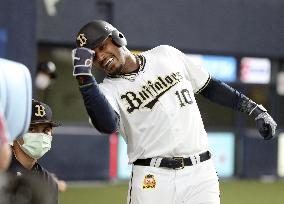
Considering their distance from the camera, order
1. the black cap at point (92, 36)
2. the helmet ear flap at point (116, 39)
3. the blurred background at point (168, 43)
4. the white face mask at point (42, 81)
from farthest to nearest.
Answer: the blurred background at point (168, 43), the white face mask at point (42, 81), the helmet ear flap at point (116, 39), the black cap at point (92, 36)

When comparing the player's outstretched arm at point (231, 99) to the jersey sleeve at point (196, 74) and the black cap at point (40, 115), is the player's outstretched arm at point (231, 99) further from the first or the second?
the black cap at point (40, 115)

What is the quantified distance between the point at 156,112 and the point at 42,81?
7.23 meters

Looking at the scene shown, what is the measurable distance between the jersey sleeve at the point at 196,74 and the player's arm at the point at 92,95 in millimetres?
792

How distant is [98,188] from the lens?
1149 cm

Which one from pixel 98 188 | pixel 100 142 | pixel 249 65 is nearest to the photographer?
pixel 98 188

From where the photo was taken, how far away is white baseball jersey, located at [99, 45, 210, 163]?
4.45 metres

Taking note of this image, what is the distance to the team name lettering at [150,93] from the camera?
4.45m

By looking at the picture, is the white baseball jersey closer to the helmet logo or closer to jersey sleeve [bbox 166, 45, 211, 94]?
jersey sleeve [bbox 166, 45, 211, 94]

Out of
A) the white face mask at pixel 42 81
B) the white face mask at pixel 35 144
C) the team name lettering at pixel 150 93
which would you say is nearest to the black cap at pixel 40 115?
the white face mask at pixel 35 144

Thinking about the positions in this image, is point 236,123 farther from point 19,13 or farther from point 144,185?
point 144,185

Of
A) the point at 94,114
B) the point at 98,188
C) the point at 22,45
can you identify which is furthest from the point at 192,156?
the point at 22,45

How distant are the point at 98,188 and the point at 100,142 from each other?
1.13 metres

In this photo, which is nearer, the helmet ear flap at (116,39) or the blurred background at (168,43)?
the helmet ear flap at (116,39)

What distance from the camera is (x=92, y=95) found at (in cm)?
388
